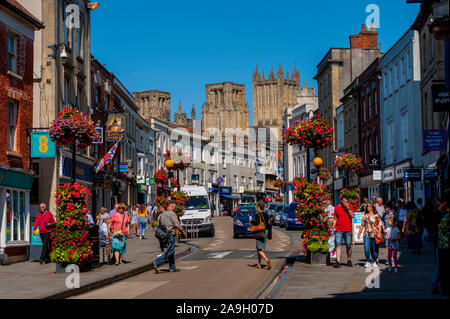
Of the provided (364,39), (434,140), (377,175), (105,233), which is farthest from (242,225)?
(364,39)

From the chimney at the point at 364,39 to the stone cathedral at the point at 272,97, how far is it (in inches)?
4717

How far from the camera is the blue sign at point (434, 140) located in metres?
25.4

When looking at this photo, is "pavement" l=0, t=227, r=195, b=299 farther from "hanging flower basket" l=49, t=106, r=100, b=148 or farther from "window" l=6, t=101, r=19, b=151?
"window" l=6, t=101, r=19, b=151

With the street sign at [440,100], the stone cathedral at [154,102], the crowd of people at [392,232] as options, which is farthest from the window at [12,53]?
the stone cathedral at [154,102]

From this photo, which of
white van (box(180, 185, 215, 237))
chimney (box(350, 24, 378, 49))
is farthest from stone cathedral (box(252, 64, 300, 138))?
white van (box(180, 185, 215, 237))

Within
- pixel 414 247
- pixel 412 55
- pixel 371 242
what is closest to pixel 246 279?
pixel 371 242

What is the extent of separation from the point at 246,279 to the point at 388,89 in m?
27.8

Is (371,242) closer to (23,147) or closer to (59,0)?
(23,147)

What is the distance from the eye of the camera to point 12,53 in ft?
75.6

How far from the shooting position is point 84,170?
112 feet

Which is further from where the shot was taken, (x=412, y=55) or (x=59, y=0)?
(x=412, y=55)

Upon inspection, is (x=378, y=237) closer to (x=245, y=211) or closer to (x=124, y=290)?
(x=124, y=290)

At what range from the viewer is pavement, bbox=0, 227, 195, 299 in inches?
522

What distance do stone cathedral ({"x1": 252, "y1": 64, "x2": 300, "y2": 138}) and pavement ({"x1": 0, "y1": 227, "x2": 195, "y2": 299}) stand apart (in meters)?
160
